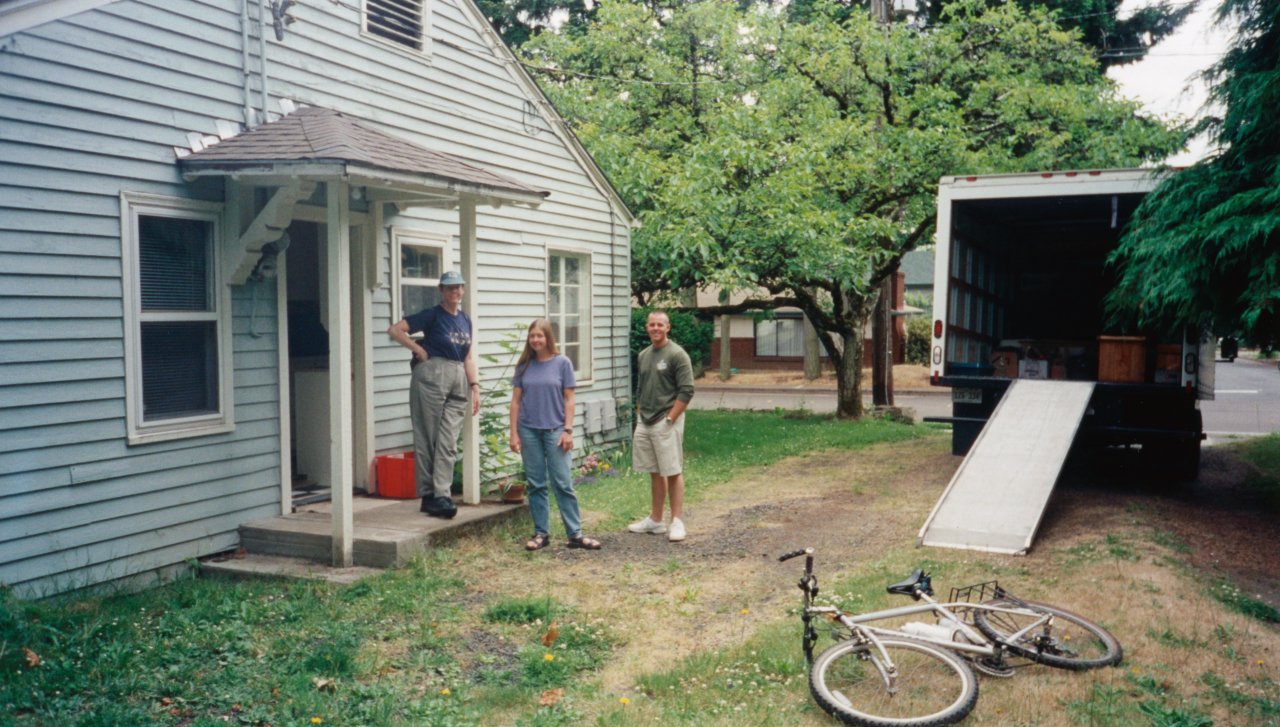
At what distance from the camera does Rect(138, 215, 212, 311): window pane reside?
6.35m

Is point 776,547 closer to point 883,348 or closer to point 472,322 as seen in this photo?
point 472,322

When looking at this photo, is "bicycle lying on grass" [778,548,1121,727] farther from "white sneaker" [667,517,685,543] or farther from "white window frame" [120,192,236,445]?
"white window frame" [120,192,236,445]

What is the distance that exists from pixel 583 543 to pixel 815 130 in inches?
354

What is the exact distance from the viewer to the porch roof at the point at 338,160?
6105 millimetres

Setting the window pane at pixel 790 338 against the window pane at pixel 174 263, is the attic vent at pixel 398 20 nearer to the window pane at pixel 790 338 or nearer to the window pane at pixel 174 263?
the window pane at pixel 174 263

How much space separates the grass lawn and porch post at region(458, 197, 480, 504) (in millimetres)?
876

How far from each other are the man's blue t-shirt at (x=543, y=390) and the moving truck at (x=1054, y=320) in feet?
14.3

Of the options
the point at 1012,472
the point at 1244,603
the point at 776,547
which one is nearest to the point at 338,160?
the point at 776,547

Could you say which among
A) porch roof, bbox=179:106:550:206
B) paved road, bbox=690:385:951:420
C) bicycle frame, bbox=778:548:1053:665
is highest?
porch roof, bbox=179:106:550:206

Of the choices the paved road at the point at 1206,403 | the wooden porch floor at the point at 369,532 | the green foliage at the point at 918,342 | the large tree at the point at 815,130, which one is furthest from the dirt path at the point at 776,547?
the green foliage at the point at 918,342

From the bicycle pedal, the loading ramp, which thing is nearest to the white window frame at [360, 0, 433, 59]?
the loading ramp

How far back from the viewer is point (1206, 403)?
2123 cm

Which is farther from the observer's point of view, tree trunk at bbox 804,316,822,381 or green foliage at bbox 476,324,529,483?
tree trunk at bbox 804,316,822,381

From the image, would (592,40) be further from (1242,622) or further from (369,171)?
(1242,622)
